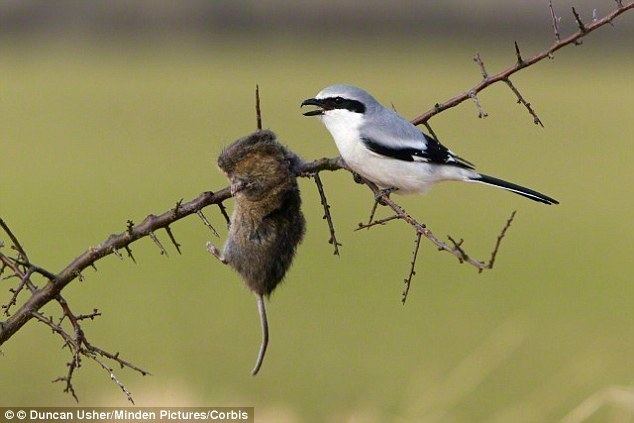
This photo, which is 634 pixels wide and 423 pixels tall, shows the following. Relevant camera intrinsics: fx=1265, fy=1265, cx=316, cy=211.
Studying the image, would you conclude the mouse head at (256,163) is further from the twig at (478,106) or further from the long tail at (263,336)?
the twig at (478,106)

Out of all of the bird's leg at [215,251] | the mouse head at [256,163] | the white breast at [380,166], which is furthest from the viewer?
the white breast at [380,166]

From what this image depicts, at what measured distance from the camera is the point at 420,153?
4.48 m

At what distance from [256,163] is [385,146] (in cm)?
113

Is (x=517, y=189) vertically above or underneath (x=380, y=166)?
underneath

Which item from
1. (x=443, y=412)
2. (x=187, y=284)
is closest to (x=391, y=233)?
(x=187, y=284)

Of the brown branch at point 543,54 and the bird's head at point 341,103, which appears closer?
the brown branch at point 543,54

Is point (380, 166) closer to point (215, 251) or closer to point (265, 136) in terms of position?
point (215, 251)

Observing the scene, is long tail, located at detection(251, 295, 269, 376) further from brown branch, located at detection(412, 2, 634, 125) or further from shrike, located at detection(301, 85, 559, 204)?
shrike, located at detection(301, 85, 559, 204)

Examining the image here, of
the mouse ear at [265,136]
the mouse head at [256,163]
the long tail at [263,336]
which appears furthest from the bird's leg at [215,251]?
the mouse ear at [265,136]

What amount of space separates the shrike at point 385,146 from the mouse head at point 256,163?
2.95 ft

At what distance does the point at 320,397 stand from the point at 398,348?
248cm

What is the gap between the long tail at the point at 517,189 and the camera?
3.93m

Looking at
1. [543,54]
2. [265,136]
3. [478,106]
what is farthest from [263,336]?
[543,54]

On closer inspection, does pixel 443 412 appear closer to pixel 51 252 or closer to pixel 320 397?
pixel 320 397
